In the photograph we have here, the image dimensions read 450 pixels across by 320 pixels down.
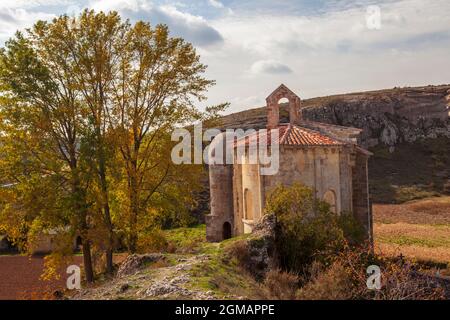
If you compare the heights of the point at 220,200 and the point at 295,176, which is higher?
the point at 295,176

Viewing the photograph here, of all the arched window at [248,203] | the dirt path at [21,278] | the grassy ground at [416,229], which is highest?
the arched window at [248,203]

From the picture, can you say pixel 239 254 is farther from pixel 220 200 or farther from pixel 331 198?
pixel 220 200

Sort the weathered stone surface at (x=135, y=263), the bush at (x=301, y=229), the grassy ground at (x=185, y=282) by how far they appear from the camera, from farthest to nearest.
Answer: the bush at (x=301, y=229) → the weathered stone surface at (x=135, y=263) → the grassy ground at (x=185, y=282)

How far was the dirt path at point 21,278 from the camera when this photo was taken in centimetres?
2017

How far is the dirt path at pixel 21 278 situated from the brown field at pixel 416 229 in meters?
16.5

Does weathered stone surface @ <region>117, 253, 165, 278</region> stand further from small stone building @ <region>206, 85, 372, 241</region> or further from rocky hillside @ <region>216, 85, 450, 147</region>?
rocky hillside @ <region>216, 85, 450, 147</region>

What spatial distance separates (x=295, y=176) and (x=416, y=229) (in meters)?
20.5

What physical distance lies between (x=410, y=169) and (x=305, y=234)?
54709mm

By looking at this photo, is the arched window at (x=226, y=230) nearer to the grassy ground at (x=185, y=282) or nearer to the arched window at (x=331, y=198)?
the arched window at (x=331, y=198)

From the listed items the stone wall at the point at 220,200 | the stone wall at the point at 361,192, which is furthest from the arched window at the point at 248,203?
the stone wall at the point at 361,192

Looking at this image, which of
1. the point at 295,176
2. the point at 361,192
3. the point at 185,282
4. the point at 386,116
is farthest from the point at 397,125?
the point at 185,282

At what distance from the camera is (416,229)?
115ft
